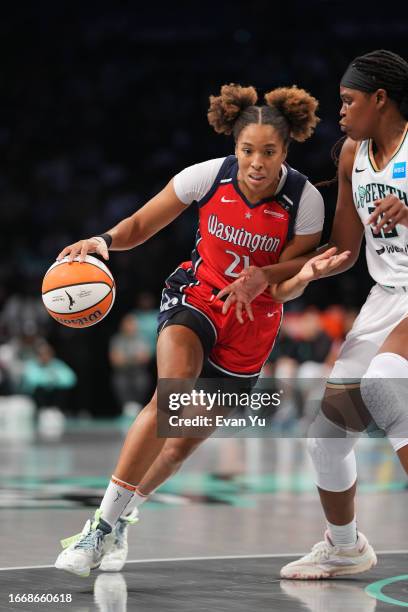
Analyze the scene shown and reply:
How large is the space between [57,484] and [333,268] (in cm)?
441

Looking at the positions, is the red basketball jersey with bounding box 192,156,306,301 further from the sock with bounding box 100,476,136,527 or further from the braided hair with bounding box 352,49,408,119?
the sock with bounding box 100,476,136,527

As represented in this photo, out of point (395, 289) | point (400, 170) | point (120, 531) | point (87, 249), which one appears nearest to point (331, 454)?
point (395, 289)

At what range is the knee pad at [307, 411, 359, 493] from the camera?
4.56 m

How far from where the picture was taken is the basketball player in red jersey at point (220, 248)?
462cm

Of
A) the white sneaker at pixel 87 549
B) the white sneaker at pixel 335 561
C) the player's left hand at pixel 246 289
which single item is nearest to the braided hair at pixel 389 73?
the player's left hand at pixel 246 289

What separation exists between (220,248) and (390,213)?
104cm

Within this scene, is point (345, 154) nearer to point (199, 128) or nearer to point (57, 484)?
point (57, 484)

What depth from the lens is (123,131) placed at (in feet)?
59.3

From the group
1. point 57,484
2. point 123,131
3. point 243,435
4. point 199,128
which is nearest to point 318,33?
point 199,128

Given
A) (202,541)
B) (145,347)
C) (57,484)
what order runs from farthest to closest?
(145,347), (57,484), (202,541)

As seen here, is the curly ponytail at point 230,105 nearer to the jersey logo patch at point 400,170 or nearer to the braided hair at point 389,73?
the braided hair at point 389,73

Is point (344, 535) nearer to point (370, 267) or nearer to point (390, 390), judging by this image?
point (390, 390)

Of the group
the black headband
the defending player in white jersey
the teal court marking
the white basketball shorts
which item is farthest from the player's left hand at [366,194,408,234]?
the teal court marking

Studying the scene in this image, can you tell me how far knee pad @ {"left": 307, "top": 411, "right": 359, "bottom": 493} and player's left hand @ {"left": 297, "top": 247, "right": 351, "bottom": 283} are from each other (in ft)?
1.98
